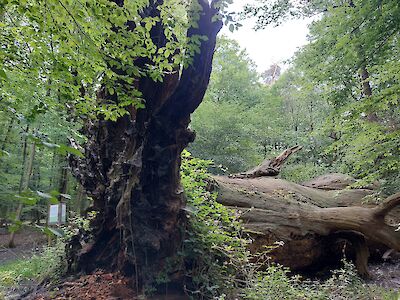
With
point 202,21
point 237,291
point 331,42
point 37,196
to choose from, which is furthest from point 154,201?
point 331,42

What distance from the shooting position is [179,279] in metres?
3.30

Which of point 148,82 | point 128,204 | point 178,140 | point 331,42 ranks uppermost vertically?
point 331,42

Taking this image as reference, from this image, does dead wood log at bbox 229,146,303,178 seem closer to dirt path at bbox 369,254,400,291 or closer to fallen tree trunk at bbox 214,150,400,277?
fallen tree trunk at bbox 214,150,400,277

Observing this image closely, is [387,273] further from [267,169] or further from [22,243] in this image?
[22,243]

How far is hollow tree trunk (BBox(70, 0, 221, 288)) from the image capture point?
3.15 metres

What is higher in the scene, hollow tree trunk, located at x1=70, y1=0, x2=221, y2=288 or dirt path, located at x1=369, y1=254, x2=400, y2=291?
hollow tree trunk, located at x1=70, y1=0, x2=221, y2=288

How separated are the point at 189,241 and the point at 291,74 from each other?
12.6 m

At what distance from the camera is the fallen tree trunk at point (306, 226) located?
5160 millimetres

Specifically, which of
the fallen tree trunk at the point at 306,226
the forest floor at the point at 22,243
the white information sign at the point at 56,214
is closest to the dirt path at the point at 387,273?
the fallen tree trunk at the point at 306,226

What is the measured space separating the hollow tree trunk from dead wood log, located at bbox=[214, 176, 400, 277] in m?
1.98

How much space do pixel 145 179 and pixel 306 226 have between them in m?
3.41

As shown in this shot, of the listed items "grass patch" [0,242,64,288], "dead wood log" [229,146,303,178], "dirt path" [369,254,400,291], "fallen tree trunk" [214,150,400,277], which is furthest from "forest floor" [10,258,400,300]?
"dead wood log" [229,146,303,178]

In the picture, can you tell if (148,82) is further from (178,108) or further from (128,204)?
(128,204)

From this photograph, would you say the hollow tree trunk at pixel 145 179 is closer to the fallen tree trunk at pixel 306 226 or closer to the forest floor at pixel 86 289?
the forest floor at pixel 86 289
